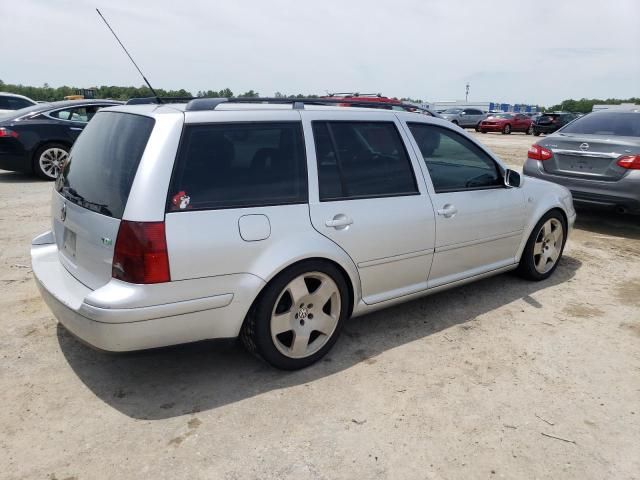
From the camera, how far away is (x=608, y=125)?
22.9 feet

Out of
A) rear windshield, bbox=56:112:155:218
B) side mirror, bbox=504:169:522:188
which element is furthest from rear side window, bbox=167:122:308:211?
side mirror, bbox=504:169:522:188

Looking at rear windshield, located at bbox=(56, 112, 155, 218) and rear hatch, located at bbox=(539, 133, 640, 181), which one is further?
rear hatch, located at bbox=(539, 133, 640, 181)

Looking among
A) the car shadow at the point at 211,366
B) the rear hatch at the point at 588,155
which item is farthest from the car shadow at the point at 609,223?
the car shadow at the point at 211,366

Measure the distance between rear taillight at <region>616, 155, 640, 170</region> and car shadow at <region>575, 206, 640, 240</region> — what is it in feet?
1.92

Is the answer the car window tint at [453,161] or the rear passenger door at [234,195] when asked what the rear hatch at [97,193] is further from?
the car window tint at [453,161]

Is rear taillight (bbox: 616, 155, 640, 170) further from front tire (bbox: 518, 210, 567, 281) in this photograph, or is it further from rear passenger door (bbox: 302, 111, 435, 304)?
rear passenger door (bbox: 302, 111, 435, 304)

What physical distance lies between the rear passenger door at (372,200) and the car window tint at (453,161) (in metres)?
0.19

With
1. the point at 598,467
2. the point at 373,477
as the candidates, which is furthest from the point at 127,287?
the point at 598,467

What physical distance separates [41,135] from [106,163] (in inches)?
285

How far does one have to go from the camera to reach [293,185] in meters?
3.03

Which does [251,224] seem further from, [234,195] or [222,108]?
[222,108]

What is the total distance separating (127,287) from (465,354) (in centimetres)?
221

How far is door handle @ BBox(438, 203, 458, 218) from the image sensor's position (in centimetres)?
366

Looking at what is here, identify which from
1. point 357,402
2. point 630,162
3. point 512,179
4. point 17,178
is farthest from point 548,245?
point 17,178
